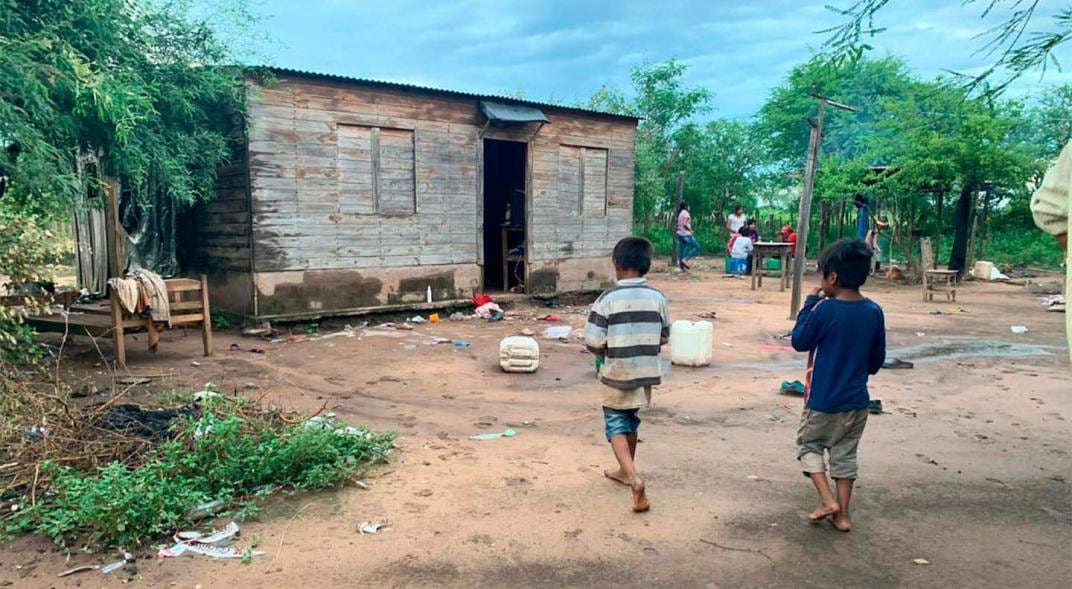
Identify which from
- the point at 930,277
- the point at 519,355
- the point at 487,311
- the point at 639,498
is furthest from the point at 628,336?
the point at 930,277

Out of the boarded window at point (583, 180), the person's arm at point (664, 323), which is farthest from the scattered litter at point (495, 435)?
the boarded window at point (583, 180)

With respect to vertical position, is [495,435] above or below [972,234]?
below

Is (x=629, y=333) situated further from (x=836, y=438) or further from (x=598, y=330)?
(x=836, y=438)

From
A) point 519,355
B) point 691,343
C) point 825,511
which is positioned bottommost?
point 825,511

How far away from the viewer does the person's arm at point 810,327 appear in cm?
350

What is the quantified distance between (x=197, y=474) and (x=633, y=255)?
2777 mm

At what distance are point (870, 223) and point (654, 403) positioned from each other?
49.8 feet

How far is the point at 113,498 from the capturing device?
329 cm

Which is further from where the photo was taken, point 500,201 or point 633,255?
point 500,201

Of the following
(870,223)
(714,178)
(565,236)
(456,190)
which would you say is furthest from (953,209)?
(456,190)

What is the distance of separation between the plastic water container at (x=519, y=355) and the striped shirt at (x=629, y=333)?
3.54m

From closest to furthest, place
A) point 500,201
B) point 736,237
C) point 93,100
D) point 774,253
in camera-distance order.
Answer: point 93,100
point 500,201
point 774,253
point 736,237

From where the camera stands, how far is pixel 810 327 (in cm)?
353

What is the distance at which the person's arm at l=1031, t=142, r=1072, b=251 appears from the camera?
6.70ft
